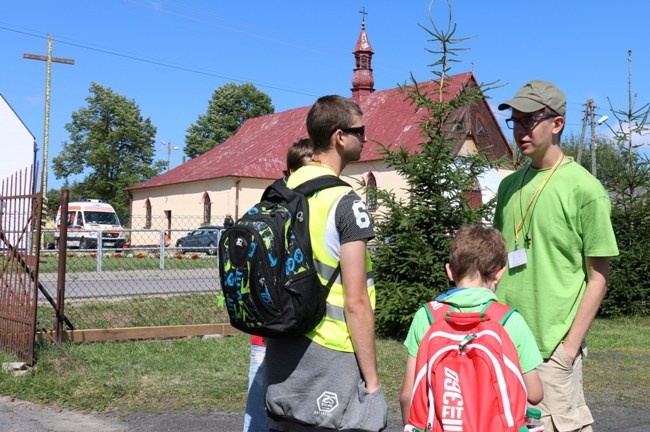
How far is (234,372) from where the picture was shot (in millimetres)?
7988

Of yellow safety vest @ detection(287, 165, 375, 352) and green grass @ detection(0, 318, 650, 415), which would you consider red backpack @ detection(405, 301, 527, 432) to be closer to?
yellow safety vest @ detection(287, 165, 375, 352)

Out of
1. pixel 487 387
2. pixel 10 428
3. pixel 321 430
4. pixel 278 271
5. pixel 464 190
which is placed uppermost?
pixel 464 190

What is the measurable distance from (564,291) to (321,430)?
1.20 m

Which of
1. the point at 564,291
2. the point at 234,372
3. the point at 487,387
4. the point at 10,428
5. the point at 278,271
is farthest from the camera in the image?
the point at 234,372

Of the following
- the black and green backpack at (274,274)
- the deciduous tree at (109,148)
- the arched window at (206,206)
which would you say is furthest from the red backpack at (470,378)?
the deciduous tree at (109,148)

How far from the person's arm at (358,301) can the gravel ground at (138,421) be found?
329 cm

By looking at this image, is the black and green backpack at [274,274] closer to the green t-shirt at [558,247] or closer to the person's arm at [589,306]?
the green t-shirt at [558,247]

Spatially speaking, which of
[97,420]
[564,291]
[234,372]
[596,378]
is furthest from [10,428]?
[596,378]

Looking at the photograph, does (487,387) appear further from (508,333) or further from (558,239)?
(558,239)

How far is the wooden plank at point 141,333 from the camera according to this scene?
909 centimetres

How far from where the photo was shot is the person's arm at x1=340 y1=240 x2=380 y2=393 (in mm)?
2914

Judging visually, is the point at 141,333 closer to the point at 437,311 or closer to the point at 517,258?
the point at 517,258

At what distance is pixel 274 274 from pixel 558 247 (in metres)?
1.29

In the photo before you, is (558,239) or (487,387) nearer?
(487,387)
